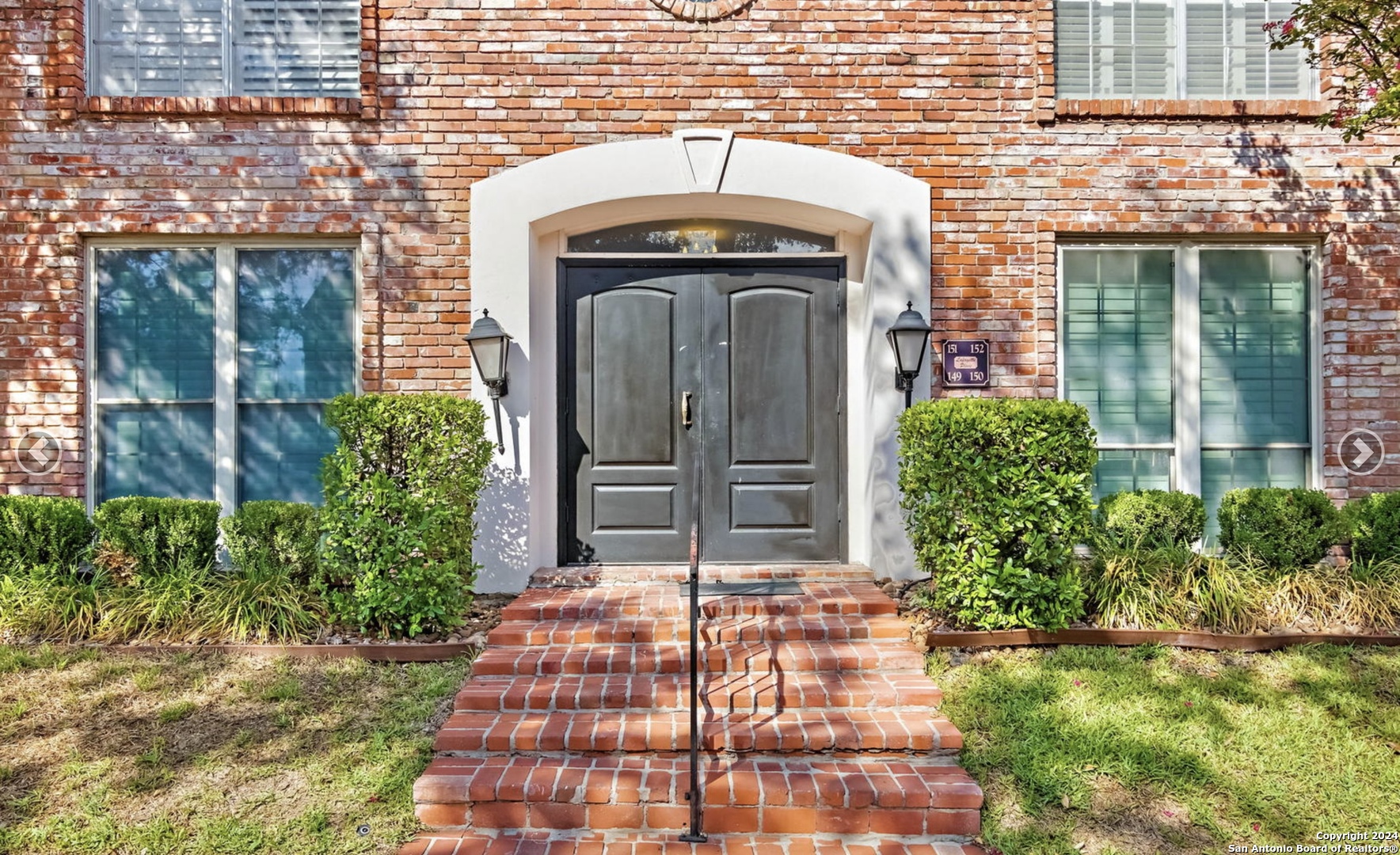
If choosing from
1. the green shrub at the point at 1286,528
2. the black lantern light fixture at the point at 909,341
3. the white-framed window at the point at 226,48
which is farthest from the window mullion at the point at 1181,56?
the white-framed window at the point at 226,48

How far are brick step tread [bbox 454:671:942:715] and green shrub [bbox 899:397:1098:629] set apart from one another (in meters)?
0.77

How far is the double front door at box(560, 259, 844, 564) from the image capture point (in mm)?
5297

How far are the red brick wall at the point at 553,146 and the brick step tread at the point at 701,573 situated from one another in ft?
4.87

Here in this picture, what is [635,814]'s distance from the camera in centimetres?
304

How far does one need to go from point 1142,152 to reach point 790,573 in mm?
3820

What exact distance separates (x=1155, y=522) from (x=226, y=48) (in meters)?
7.17

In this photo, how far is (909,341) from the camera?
4.77m

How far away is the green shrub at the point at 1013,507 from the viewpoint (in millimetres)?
4121

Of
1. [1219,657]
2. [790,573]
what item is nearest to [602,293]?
[790,573]

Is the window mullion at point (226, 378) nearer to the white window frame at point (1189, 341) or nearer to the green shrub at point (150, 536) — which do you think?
the green shrub at point (150, 536)

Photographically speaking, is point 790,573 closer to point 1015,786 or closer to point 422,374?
point 1015,786

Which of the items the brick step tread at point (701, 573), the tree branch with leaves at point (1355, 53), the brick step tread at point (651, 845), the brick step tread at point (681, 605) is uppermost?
the tree branch with leaves at point (1355, 53)

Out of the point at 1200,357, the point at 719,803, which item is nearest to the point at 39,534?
the point at 719,803

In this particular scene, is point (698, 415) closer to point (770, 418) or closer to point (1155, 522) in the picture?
point (770, 418)
